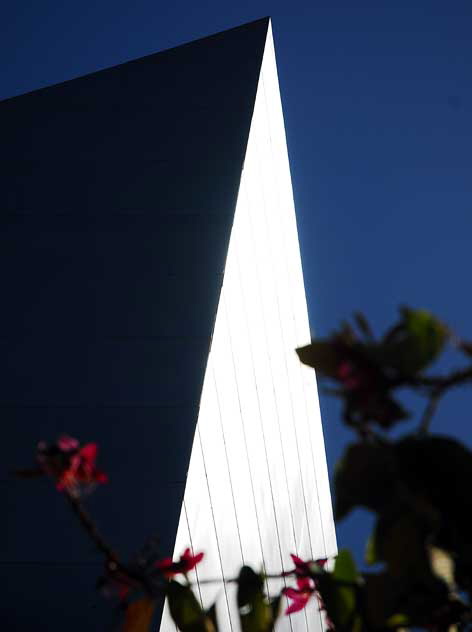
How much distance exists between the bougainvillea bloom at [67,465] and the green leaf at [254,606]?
429mm

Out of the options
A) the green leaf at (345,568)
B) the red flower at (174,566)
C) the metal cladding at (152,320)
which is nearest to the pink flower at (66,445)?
the red flower at (174,566)

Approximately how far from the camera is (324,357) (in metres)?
0.98

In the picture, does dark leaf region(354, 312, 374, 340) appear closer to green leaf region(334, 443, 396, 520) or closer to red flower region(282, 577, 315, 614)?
green leaf region(334, 443, 396, 520)

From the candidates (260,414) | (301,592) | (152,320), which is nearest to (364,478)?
(301,592)

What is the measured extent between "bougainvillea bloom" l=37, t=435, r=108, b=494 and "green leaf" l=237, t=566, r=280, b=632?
0.43 m

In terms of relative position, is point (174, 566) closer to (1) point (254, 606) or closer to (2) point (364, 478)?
(1) point (254, 606)

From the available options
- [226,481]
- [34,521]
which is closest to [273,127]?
[226,481]

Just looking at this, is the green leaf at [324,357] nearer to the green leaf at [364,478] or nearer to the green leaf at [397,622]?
the green leaf at [364,478]

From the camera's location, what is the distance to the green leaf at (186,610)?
1382 millimetres

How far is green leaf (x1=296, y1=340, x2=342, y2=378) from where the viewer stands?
970 millimetres

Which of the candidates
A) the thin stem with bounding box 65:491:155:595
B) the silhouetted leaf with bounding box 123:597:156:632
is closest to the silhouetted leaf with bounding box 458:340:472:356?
the thin stem with bounding box 65:491:155:595

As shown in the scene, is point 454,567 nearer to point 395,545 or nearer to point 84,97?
point 395,545

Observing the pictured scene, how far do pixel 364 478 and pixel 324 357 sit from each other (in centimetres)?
15

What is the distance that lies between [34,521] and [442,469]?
4.33 metres
